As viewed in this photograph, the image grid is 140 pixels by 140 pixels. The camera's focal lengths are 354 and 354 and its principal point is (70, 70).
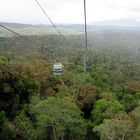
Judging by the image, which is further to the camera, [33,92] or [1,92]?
[33,92]

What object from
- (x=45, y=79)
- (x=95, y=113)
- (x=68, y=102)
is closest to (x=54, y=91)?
(x=45, y=79)

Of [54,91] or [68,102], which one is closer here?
[68,102]

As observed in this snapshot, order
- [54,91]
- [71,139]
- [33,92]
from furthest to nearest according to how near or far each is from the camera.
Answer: [54,91]
[33,92]
[71,139]

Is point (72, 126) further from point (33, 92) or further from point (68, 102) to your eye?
point (33, 92)

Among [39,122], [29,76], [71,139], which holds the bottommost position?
[71,139]

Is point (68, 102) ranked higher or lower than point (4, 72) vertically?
lower

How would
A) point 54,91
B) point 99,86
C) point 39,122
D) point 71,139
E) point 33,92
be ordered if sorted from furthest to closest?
point 99,86 → point 54,91 → point 33,92 → point 71,139 → point 39,122

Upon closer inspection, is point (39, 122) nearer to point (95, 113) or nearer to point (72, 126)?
point (72, 126)

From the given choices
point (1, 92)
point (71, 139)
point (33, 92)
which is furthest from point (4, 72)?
point (71, 139)

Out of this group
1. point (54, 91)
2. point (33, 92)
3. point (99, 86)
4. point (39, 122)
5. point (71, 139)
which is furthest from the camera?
point (99, 86)
